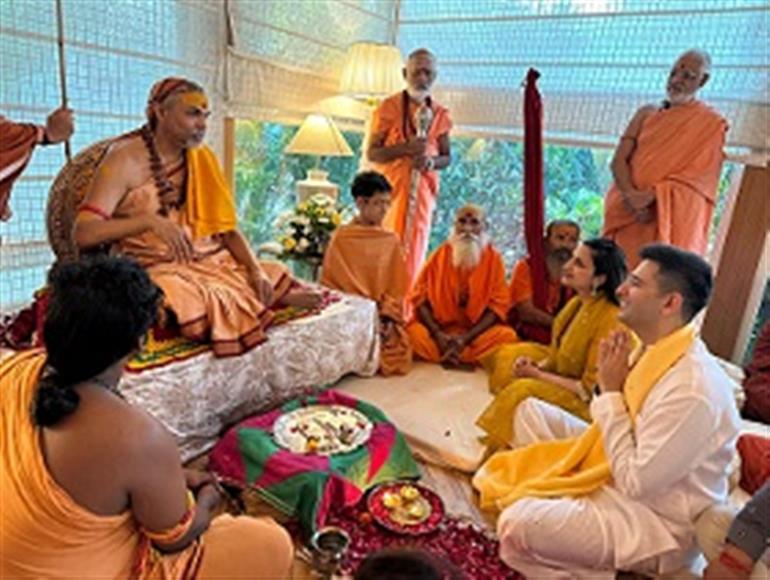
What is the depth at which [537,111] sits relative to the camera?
3115 millimetres

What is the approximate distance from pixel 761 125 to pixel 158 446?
131 inches

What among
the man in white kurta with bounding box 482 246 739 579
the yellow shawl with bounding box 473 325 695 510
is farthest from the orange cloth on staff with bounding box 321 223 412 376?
the man in white kurta with bounding box 482 246 739 579

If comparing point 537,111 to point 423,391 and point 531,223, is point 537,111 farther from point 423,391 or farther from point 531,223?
point 423,391

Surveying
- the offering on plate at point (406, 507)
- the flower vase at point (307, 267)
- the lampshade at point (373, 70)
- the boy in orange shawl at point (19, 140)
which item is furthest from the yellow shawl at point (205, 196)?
the lampshade at point (373, 70)

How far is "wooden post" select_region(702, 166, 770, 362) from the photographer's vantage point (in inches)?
121

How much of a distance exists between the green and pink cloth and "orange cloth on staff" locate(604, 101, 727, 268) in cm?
162

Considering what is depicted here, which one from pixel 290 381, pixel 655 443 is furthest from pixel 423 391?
pixel 655 443

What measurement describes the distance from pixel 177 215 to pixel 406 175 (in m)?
1.72

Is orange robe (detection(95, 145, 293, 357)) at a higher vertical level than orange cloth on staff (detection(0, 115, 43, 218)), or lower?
lower

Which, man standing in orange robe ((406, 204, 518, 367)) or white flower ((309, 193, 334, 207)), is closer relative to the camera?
man standing in orange robe ((406, 204, 518, 367))

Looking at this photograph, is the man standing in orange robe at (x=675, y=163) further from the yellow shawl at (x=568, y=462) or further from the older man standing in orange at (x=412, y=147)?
the yellow shawl at (x=568, y=462)

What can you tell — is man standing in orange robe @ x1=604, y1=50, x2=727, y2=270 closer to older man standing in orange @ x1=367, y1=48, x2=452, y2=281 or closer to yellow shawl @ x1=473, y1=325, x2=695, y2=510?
older man standing in orange @ x1=367, y1=48, x2=452, y2=281

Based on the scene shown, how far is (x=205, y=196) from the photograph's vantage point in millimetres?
2299

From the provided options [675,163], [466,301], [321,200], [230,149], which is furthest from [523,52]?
[230,149]
